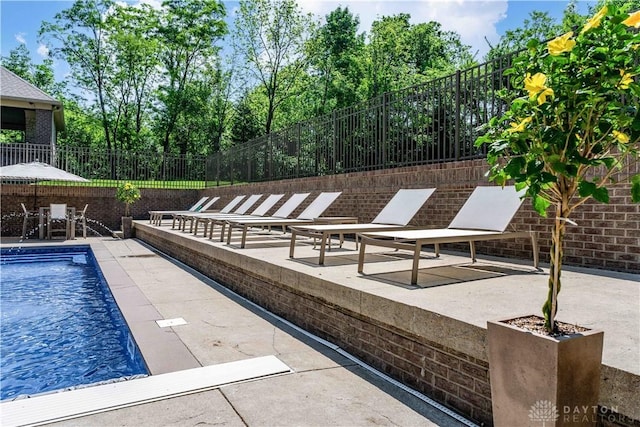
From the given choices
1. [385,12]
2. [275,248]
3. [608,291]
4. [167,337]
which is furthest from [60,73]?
[608,291]

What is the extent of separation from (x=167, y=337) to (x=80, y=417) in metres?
1.44

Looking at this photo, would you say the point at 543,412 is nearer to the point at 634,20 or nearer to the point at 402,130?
the point at 634,20

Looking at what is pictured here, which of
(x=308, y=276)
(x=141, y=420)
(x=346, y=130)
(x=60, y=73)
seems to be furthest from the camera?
(x=60, y=73)

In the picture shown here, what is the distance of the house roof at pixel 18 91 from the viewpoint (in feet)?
53.6

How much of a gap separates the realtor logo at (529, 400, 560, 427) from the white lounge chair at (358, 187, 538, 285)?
2.15m

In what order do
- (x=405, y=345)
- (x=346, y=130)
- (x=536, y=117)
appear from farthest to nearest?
(x=346, y=130) < (x=405, y=345) < (x=536, y=117)

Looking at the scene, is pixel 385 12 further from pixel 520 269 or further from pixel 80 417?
pixel 80 417

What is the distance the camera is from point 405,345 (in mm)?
2889

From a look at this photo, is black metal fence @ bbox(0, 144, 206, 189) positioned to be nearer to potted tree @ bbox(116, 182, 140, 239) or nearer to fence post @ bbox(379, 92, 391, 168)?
potted tree @ bbox(116, 182, 140, 239)

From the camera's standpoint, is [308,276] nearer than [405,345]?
No

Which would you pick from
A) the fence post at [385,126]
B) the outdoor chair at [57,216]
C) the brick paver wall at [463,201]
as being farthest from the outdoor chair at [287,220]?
the outdoor chair at [57,216]

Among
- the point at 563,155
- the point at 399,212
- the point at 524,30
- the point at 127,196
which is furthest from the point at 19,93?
the point at 524,30

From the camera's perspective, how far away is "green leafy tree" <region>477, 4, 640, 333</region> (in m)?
1.67

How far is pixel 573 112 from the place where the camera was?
1.73 meters
